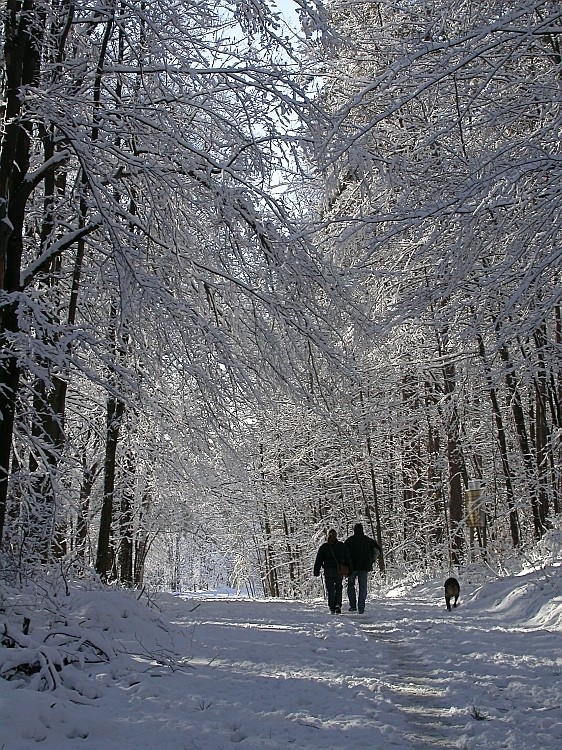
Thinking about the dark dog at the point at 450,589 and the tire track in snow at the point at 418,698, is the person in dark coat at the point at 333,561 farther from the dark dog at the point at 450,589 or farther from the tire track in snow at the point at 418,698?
the tire track in snow at the point at 418,698

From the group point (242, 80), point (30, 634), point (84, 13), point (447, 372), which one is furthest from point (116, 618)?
point (447, 372)

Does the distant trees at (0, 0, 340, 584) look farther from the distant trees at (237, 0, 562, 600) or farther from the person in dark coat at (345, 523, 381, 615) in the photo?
the person in dark coat at (345, 523, 381, 615)

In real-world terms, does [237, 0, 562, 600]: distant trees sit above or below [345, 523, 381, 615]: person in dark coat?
above

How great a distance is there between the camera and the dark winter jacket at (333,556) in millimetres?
14555

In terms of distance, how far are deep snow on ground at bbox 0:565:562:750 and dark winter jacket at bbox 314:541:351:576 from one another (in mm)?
4100

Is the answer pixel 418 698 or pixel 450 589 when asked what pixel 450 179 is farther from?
pixel 450 589

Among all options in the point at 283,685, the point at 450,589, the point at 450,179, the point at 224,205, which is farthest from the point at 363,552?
the point at 224,205

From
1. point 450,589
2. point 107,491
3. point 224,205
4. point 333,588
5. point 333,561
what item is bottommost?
point 450,589

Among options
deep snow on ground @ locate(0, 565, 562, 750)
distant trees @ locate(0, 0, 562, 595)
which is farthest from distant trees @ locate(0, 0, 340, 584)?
deep snow on ground @ locate(0, 565, 562, 750)

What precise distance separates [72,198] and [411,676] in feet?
20.7

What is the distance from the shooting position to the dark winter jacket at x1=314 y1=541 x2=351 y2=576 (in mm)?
14555

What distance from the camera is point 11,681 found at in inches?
197

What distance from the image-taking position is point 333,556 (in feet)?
47.8

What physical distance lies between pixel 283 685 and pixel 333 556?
8.68m
